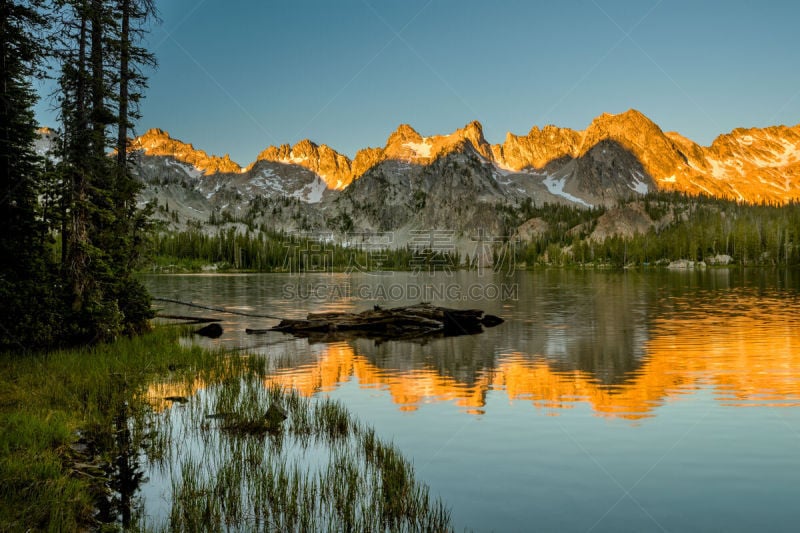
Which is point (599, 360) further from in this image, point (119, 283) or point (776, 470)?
point (119, 283)

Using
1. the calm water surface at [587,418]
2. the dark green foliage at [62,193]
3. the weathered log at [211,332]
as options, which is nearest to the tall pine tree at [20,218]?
the dark green foliage at [62,193]

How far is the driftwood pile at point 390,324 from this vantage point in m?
42.1

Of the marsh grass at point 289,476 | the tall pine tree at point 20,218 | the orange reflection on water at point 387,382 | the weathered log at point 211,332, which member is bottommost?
the orange reflection on water at point 387,382

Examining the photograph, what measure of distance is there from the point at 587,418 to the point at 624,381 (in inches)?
266

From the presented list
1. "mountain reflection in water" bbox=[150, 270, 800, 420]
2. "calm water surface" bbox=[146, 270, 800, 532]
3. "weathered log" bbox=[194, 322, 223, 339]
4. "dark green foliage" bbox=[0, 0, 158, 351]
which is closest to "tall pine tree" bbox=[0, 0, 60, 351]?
"dark green foliage" bbox=[0, 0, 158, 351]

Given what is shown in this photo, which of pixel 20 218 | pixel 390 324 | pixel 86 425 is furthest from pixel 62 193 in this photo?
pixel 390 324

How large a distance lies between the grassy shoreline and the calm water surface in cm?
191

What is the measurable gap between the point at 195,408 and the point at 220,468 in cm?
631

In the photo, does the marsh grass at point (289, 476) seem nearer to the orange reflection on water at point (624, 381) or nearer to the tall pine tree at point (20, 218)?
the orange reflection on water at point (624, 381)

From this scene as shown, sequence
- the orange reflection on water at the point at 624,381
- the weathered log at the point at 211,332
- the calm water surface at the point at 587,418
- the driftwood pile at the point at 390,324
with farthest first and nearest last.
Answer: the driftwood pile at the point at 390,324
the weathered log at the point at 211,332
the orange reflection on water at the point at 624,381
the calm water surface at the point at 587,418

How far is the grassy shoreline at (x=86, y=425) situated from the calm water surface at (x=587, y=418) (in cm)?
191

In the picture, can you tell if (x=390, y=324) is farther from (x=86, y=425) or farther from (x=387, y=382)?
(x=86, y=425)

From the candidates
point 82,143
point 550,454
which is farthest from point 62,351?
point 550,454

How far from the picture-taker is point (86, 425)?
15148mm
